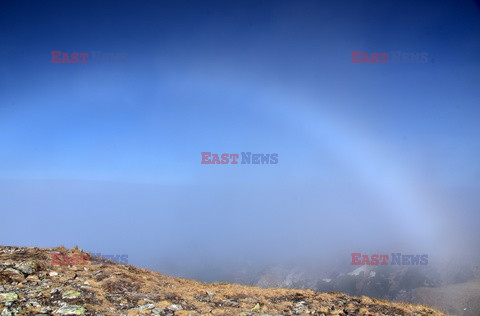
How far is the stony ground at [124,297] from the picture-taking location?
504 inches

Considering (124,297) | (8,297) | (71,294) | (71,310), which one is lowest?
(124,297)

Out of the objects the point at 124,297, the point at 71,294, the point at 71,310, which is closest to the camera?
the point at 71,310

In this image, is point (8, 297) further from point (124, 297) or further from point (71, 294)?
point (124, 297)

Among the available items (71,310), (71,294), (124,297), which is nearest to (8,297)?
(71,294)

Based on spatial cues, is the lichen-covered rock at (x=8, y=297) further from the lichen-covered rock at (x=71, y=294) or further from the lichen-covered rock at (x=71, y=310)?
the lichen-covered rock at (x=71, y=310)

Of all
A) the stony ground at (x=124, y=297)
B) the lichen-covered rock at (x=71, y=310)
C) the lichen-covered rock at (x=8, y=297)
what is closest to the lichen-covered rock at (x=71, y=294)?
the stony ground at (x=124, y=297)

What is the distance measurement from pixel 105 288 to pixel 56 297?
7.95 feet

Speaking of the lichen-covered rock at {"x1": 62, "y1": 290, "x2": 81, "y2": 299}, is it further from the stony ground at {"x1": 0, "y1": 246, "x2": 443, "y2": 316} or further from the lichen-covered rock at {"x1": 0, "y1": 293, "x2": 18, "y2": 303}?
the lichen-covered rock at {"x1": 0, "y1": 293, "x2": 18, "y2": 303}

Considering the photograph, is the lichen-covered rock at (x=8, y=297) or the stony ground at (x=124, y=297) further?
the stony ground at (x=124, y=297)

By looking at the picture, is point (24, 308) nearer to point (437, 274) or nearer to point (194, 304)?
point (194, 304)

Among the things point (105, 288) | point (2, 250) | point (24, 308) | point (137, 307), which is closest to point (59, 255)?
point (2, 250)

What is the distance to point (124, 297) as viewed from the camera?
47.7 ft

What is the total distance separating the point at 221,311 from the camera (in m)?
14.4

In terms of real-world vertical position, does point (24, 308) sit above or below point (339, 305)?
above
